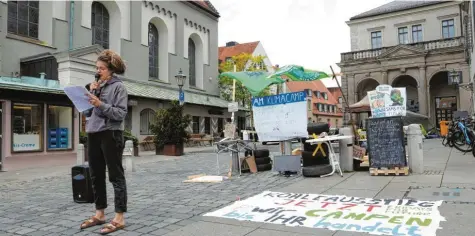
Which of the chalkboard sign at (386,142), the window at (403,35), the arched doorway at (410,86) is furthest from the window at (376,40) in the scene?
the chalkboard sign at (386,142)

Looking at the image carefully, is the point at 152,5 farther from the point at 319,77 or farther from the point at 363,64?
the point at 363,64

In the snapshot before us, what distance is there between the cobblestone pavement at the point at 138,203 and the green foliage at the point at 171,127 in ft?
28.5

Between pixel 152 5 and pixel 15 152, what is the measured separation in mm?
15912

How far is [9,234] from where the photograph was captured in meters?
4.29

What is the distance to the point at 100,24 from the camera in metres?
22.6

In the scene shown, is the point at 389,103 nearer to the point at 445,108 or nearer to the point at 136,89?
the point at 136,89

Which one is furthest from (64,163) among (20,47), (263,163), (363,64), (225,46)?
(225,46)

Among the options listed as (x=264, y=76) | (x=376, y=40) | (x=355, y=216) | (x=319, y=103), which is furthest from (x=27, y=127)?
(x=319, y=103)

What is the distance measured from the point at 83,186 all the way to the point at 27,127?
Result: 8.55m

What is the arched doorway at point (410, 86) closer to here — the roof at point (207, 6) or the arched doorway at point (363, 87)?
the arched doorway at point (363, 87)

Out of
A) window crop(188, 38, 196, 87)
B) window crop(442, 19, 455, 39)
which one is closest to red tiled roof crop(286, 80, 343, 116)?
window crop(442, 19, 455, 39)

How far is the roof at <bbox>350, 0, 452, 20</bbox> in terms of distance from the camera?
38850 millimetres

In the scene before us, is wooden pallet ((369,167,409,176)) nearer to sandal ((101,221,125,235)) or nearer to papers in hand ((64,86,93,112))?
sandal ((101,221,125,235))

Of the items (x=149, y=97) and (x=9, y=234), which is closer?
(x=9, y=234)
